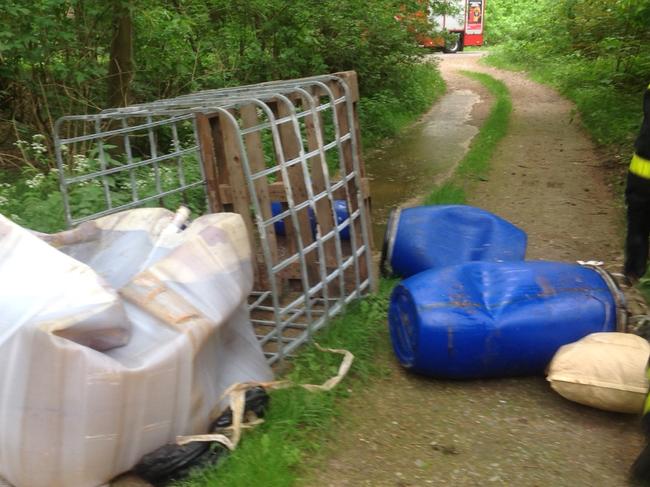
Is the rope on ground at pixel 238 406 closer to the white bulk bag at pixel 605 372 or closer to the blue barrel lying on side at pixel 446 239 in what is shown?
the white bulk bag at pixel 605 372

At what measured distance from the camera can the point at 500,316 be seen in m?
3.38

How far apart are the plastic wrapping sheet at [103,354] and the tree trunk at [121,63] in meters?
5.54

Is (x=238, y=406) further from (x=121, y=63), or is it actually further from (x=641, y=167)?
(x=121, y=63)

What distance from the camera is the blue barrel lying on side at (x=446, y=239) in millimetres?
4453

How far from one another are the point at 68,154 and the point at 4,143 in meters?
2.43

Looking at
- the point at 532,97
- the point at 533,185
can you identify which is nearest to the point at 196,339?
the point at 533,185

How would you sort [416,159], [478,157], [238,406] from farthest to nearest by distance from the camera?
[416,159]
[478,157]
[238,406]

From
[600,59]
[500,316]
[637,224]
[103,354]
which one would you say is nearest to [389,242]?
[500,316]

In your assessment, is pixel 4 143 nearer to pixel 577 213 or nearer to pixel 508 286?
pixel 577 213

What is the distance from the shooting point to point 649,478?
271cm

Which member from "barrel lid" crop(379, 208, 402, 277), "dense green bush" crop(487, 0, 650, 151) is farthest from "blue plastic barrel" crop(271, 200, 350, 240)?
"dense green bush" crop(487, 0, 650, 151)

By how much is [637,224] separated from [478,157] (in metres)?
5.15

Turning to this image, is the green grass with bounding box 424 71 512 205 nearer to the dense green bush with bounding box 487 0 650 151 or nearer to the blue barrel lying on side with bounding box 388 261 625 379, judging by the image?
the dense green bush with bounding box 487 0 650 151

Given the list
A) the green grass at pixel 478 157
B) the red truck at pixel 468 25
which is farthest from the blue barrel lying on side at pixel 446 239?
the red truck at pixel 468 25
